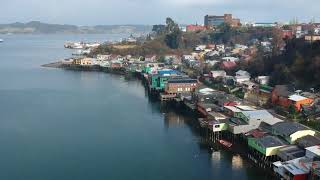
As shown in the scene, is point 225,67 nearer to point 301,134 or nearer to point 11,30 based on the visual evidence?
point 301,134

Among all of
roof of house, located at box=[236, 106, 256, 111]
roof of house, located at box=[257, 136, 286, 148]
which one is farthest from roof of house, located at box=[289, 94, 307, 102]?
roof of house, located at box=[257, 136, 286, 148]

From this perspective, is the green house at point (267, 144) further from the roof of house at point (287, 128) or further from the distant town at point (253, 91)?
the roof of house at point (287, 128)

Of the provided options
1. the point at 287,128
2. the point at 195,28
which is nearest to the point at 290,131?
the point at 287,128

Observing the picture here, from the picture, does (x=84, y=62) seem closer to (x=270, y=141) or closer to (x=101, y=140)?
(x=101, y=140)

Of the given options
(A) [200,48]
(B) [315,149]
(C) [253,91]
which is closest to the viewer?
(B) [315,149]

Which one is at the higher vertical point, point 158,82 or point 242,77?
point 242,77

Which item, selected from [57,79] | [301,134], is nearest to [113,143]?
[301,134]

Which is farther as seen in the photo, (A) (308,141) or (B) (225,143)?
(B) (225,143)
